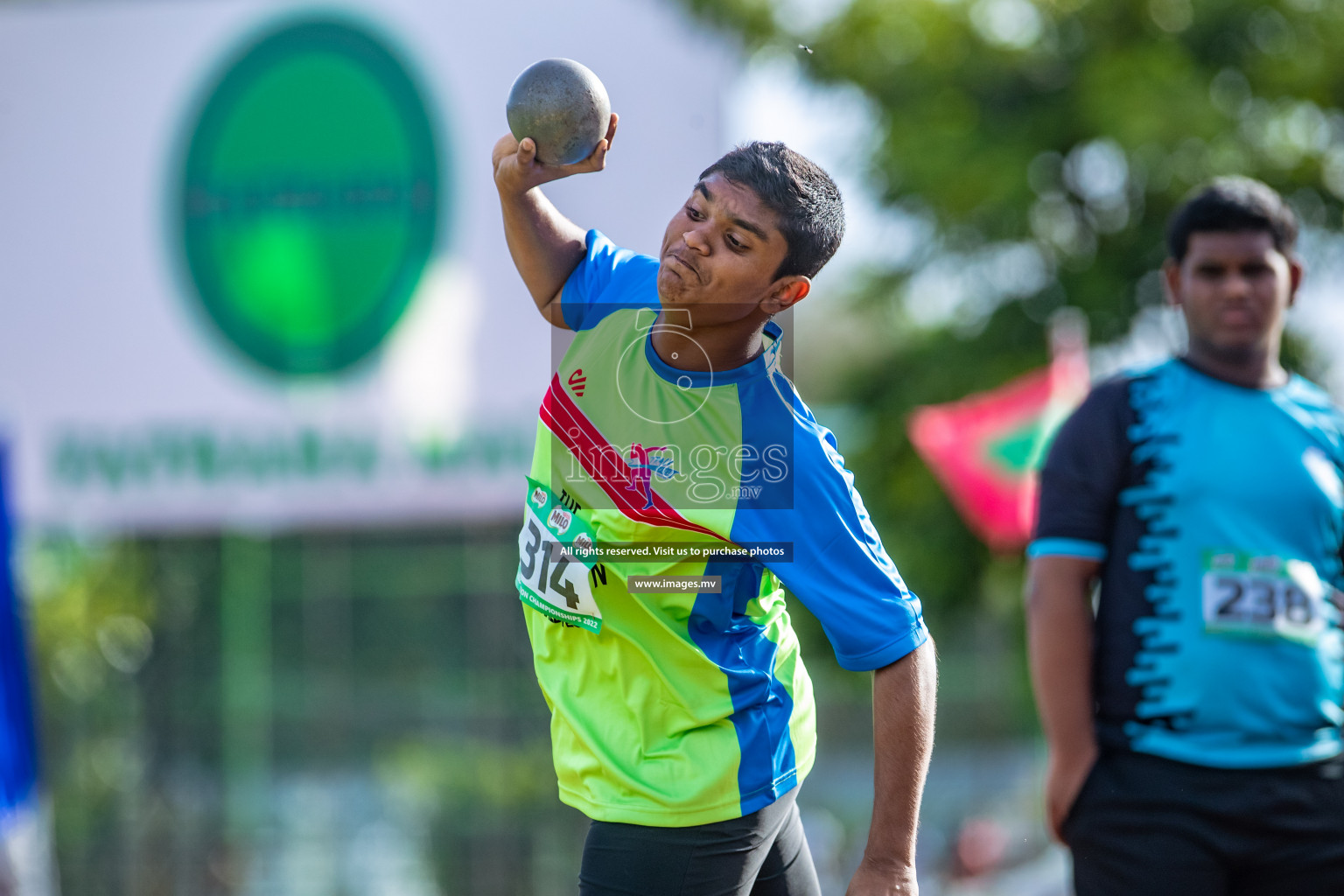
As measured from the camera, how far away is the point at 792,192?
6.98ft

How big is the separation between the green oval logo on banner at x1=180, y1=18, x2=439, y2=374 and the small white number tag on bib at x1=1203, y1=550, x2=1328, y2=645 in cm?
897

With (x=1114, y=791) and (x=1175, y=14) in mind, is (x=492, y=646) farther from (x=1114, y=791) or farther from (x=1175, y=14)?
(x=1114, y=791)

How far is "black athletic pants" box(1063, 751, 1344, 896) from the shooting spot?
2.62 metres

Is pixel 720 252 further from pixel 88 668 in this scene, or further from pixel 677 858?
pixel 88 668

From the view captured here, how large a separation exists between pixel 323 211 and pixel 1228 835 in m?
9.68

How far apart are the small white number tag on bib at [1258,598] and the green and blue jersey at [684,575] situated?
906 millimetres

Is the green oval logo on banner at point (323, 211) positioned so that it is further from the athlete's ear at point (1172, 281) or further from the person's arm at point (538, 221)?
the person's arm at point (538, 221)

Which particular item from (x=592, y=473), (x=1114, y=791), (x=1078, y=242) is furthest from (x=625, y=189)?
(x=1078, y=242)

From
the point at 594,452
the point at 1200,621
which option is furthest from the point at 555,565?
the point at 1200,621

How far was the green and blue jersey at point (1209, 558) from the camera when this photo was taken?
2697 millimetres

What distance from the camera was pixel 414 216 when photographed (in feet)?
36.6

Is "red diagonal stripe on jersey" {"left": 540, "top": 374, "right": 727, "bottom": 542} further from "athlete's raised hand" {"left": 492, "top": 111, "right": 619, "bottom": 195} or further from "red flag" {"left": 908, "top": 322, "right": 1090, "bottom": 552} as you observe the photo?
"red flag" {"left": 908, "top": 322, "right": 1090, "bottom": 552}

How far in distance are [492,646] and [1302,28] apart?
25.4 feet

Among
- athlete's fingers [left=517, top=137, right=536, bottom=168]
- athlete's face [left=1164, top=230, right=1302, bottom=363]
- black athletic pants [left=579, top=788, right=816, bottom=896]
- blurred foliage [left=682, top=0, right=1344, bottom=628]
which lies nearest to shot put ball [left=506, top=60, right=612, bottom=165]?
athlete's fingers [left=517, top=137, right=536, bottom=168]
